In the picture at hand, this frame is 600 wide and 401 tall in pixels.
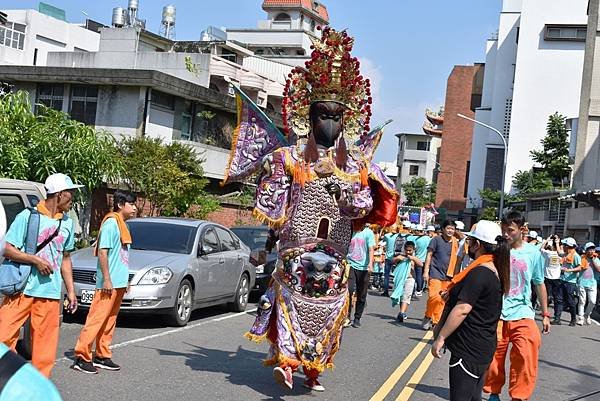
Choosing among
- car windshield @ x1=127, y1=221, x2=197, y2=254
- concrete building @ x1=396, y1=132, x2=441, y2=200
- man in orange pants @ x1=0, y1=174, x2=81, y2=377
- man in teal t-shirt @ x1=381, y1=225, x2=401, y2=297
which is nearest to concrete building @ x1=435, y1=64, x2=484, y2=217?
concrete building @ x1=396, y1=132, x2=441, y2=200

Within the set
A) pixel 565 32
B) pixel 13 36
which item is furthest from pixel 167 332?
pixel 565 32

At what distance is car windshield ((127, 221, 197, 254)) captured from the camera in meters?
12.4

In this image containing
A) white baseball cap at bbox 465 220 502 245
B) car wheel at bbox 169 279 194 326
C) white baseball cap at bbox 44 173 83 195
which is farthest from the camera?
car wheel at bbox 169 279 194 326

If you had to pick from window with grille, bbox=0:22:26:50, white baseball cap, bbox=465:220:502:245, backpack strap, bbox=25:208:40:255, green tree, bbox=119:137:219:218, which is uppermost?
window with grille, bbox=0:22:26:50

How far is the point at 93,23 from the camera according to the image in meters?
60.6

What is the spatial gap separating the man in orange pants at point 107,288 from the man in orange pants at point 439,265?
5.76m

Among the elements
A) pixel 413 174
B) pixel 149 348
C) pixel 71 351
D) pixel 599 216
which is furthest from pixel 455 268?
pixel 413 174

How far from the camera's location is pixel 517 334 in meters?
7.55

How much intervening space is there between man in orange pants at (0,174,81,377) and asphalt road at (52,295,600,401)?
0.69 metres

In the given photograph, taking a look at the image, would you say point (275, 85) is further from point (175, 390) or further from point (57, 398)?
point (57, 398)

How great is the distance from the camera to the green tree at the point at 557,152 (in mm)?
51156

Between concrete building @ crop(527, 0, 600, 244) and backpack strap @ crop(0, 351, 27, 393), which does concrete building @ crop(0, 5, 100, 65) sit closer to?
concrete building @ crop(527, 0, 600, 244)

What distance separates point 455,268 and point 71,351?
6.03 meters

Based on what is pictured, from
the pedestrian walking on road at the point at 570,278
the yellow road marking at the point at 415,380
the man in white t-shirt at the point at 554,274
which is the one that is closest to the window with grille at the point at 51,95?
the man in white t-shirt at the point at 554,274
